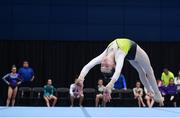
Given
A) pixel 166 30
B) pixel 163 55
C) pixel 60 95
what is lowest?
pixel 60 95

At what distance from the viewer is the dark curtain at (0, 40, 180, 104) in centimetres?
1630

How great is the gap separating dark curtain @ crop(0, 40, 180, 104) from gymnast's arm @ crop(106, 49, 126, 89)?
10080 mm

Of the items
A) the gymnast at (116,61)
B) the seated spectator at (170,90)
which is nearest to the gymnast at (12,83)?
the seated spectator at (170,90)

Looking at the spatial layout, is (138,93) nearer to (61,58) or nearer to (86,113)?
(61,58)

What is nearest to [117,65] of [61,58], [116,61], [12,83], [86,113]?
[116,61]

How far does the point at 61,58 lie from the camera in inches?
646

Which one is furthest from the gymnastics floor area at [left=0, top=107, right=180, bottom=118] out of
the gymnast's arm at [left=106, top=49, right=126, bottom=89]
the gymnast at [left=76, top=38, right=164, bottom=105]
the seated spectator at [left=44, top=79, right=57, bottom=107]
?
the seated spectator at [left=44, top=79, right=57, bottom=107]

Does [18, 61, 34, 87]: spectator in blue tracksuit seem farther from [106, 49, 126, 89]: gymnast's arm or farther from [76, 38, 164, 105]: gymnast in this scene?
[106, 49, 126, 89]: gymnast's arm

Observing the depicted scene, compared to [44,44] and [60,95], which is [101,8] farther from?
[60,95]

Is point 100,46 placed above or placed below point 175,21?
below

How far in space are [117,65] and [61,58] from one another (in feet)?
34.1

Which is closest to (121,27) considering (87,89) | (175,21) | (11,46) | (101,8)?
(101,8)

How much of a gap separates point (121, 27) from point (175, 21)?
2.22 m

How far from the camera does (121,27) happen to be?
16.9 m
